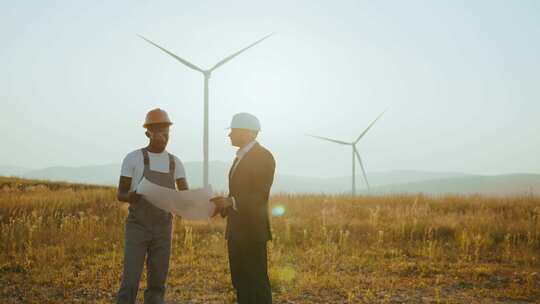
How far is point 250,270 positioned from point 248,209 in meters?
0.61

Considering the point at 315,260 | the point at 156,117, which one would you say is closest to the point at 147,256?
the point at 156,117

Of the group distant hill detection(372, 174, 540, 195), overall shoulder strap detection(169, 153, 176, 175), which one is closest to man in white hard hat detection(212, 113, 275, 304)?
overall shoulder strap detection(169, 153, 176, 175)

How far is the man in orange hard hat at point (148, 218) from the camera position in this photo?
472cm

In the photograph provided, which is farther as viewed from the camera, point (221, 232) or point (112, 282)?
point (221, 232)

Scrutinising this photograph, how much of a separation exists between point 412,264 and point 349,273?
1385 millimetres

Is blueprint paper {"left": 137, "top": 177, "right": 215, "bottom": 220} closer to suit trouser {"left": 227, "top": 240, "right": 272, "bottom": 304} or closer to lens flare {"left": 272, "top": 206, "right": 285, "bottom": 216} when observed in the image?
suit trouser {"left": 227, "top": 240, "right": 272, "bottom": 304}

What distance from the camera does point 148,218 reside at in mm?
4766

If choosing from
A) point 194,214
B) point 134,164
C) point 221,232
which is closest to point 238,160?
point 194,214

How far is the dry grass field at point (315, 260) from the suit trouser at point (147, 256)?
7.34ft

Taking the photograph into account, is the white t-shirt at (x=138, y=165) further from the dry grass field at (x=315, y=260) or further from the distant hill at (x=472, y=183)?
the distant hill at (x=472, y=183)

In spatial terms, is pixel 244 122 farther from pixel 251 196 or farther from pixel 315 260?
pixel 315 260

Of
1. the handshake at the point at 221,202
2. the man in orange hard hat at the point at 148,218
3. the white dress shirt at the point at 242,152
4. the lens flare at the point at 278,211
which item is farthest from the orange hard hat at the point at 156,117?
the lens flare at the point at 278,211

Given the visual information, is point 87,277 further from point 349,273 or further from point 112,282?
point 349,273

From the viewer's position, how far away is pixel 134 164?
15.8 ft
